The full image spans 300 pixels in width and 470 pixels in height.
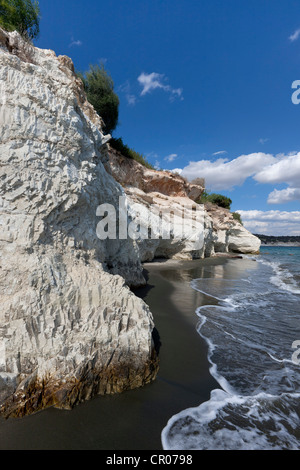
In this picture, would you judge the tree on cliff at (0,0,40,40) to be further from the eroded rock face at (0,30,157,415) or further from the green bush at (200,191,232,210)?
the green bush at (200,191,232,210)

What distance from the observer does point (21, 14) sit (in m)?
12.9

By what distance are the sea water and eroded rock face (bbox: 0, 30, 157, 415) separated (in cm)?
94

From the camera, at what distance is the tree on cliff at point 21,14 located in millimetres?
11374

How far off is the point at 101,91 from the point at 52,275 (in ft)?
60.5

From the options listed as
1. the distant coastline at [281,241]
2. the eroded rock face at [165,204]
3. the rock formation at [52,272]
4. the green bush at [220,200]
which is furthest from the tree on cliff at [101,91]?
the distant coastline at [281,241]

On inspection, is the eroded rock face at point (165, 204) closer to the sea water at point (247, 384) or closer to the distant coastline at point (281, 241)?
the sea water at point (247, 384)

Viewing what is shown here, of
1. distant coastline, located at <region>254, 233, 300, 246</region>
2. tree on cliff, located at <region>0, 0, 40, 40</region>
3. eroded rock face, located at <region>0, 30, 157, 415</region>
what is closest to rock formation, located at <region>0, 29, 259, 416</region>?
eroded rock face, located at <region>0, 30, 157, 415</region>

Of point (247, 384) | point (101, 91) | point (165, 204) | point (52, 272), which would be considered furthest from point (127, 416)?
point (101, 91)

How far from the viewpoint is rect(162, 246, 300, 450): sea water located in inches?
91.7

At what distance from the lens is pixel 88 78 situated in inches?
661

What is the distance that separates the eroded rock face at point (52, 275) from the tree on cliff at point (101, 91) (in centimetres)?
1345

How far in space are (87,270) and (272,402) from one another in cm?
337

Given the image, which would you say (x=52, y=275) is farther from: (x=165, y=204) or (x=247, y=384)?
(x=165, y=204)
